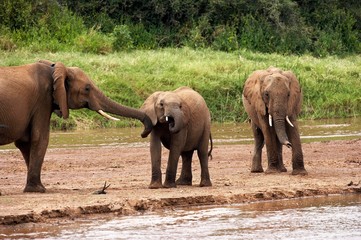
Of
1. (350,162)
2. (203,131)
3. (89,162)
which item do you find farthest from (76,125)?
(203,131)

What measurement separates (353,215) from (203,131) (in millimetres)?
2645

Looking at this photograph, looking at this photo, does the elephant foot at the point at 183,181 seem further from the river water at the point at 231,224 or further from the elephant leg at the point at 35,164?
the elephant leg at the point at 35,164

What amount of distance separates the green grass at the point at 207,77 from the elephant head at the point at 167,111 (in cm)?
1101

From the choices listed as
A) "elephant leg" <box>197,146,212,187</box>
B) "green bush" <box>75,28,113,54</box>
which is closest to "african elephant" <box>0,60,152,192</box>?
"elephant leg" <box>197,146,212,187</box>

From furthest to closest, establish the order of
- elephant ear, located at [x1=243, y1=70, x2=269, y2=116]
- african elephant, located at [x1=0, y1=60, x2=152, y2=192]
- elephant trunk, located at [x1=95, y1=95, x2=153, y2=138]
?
elephant ear, located at [x1=243, y1=70, x2=269, y2=116] < elephant trunk, located at [x1=95, y1=95, x2=153, y2=138] < african elephant, located at [x1=0, y1=60, x2=152, y2=192]

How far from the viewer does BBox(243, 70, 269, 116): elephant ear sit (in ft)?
49.2

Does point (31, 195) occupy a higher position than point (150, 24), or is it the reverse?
point (150, 24)

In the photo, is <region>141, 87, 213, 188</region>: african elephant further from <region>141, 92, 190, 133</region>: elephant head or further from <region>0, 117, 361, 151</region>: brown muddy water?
<region>0, 117, 361, 151</region>: brown muddy water

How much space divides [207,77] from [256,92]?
39.1ft

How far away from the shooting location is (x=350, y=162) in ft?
54.0

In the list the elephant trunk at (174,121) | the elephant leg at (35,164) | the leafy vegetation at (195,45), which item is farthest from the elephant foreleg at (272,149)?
the leafy vegetation at (195,45)

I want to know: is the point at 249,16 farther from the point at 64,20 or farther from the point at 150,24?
the point at 64,20

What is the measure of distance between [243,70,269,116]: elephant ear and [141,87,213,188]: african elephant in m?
1.74

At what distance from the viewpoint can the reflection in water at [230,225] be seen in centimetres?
1024
